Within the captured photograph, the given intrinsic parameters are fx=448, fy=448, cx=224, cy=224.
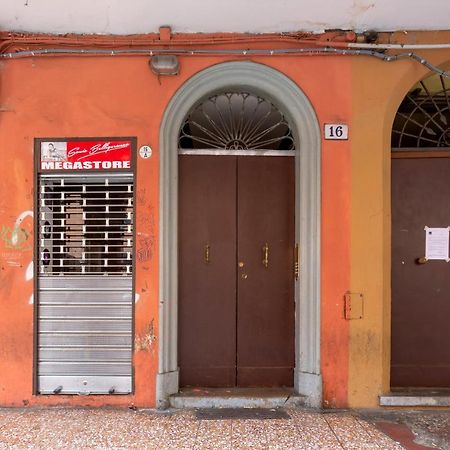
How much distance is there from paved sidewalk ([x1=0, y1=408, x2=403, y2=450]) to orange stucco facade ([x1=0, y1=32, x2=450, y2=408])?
0.25 m

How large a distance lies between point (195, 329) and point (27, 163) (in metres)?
2.54

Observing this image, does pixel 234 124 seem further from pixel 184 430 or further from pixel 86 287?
pixel 184 430

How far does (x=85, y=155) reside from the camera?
4.75 meters

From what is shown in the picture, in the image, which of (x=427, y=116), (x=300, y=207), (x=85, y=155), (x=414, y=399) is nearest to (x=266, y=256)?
(x=300, y=207)

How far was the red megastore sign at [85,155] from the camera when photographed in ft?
15.5

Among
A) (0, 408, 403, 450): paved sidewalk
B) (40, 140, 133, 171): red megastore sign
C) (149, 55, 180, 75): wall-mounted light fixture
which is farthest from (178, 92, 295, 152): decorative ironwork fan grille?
(0, 408, 403, 450): paved sidewalk

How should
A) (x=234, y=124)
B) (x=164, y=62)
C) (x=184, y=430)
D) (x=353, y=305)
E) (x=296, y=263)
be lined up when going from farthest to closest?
(x=234, y=124)
(x=296, y=263)
(x=353, y=305)
(x=164, y=62)
(x=184, y=430)

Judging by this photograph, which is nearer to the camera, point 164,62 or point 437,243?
point 164,62

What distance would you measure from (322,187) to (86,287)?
2706mm

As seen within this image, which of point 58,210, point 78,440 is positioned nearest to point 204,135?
point 58,210

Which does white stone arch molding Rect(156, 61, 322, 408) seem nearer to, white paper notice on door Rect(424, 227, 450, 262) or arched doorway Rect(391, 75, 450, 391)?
arched doorway Rect(391, 75, 450, 391)

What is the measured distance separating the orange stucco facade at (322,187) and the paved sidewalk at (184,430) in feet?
0.83

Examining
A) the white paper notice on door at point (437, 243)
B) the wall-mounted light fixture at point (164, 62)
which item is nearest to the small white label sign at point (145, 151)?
the wall-mounted light fixture at point (164, 62)

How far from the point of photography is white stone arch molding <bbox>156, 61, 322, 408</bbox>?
4676 millimetres
